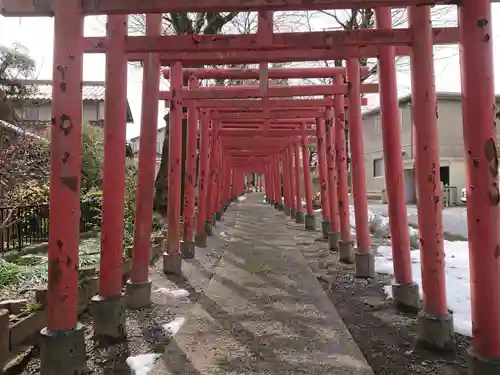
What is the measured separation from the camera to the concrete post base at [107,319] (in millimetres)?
3959

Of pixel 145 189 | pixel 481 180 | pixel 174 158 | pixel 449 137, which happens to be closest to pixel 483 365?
pixel 481 180

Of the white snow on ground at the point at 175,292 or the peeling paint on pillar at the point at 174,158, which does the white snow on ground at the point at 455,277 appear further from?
the peeling paint on pillar at the point at 174,158

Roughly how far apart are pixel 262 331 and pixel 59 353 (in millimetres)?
1725

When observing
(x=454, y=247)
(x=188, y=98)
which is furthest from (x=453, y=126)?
(x=188, y=98)

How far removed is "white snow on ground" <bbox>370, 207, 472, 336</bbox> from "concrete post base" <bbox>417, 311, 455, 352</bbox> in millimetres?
560

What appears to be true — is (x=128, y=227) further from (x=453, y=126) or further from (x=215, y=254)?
(x=453, y=126)

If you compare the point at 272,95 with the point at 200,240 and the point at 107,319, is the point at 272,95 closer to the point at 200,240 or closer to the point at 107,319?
the point at 107,319

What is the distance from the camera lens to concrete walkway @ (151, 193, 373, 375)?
3.28m

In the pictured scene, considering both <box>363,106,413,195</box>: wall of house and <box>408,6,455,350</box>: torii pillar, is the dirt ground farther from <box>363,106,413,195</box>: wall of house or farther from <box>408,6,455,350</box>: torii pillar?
<box>363,106,413,195</box>: wall of house

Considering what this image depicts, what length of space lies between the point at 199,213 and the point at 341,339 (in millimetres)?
6774

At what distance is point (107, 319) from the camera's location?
4.00 meters

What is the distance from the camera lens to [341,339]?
3816 mm

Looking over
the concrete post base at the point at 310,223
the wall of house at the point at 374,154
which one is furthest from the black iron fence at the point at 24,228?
the wall of house at the point at 374,154

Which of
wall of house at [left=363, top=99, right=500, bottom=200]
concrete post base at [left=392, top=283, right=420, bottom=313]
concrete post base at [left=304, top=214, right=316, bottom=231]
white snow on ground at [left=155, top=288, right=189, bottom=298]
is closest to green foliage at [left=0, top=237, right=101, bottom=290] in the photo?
white snow on ground at [left=155, top=288, right=189, bottom=298]
